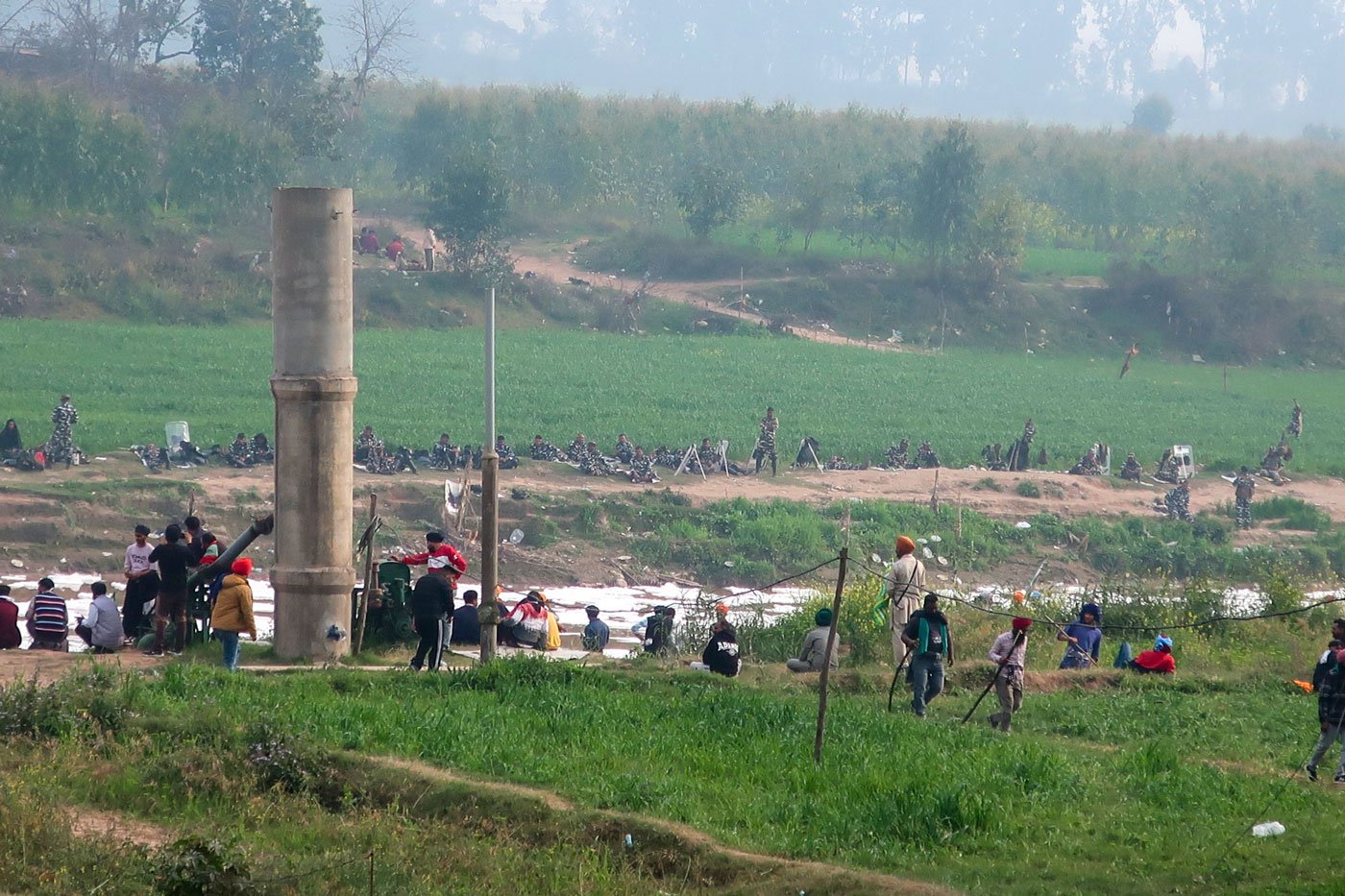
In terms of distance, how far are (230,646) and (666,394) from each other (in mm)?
32180

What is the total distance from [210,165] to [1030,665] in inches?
1880

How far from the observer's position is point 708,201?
227 ft

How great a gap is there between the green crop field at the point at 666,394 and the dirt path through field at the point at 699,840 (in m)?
25.3

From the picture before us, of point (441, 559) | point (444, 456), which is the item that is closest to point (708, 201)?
point (444, 456)

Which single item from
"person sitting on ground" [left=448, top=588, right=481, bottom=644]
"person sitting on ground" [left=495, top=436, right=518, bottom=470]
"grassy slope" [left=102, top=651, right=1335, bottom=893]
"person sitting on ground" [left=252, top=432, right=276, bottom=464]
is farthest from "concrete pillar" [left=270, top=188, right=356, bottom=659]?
"person sitting on ground" [left=495, top=436, right=518, bottom=470]

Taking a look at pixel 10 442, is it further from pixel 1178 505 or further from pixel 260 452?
pixel 1178 505

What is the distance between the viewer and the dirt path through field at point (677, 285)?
62.4 m

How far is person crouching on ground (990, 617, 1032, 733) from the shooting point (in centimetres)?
1573

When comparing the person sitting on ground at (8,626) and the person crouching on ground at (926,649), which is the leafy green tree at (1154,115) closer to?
the person crouching on ground at (926,649)

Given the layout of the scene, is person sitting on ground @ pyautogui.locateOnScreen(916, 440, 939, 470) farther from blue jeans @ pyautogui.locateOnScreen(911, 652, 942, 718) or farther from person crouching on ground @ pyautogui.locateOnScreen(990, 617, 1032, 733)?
person crouching on ground @ pyautogui.locateOnScreen(990, 617, 1032, 733)

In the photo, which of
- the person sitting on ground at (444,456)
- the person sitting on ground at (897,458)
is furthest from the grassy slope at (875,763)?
the person sitting on ground at (897,458)

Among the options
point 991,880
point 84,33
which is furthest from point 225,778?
point 84,33

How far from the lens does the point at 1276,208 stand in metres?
73.5

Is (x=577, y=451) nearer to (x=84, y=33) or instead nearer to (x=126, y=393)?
(x=126, y=393)
